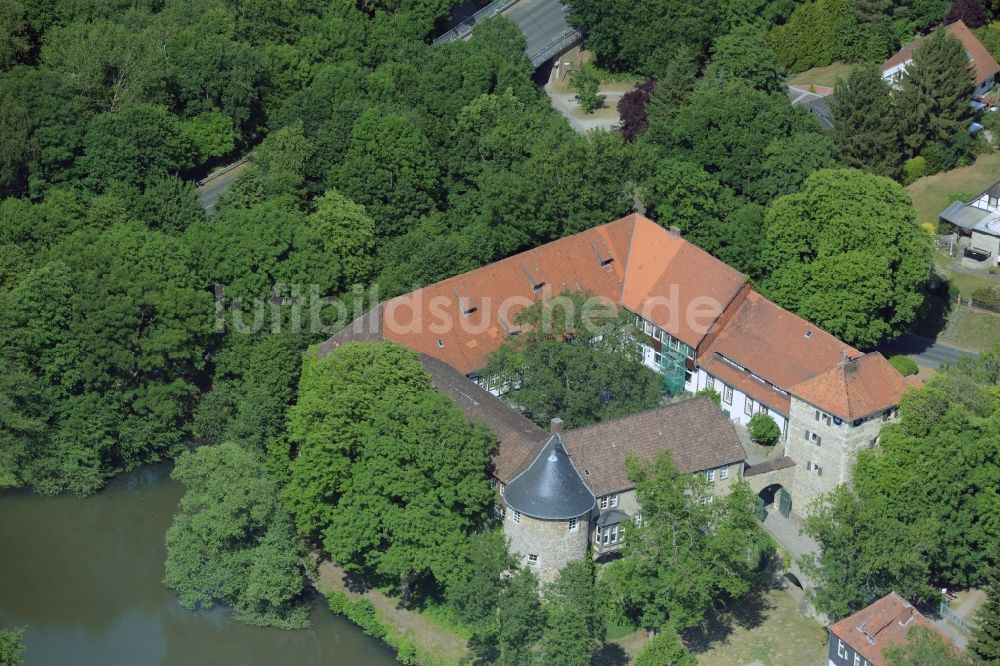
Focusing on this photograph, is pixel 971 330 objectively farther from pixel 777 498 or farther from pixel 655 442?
pixel 655 442

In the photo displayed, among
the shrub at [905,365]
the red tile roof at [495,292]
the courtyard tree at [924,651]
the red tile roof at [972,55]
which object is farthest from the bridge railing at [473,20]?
the courtyard tree at [924,651]

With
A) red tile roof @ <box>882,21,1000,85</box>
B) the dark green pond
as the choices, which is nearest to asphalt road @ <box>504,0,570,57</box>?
red tile roof @ <box>882,21,1000,85</box>

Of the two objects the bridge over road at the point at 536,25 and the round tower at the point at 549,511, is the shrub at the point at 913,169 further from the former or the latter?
the round tower at the point at 549,511

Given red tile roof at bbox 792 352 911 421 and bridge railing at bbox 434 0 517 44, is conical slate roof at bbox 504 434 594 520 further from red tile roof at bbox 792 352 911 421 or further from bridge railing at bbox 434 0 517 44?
bridge railing at bbox 434 0 517 44

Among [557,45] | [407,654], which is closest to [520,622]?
[407,654]

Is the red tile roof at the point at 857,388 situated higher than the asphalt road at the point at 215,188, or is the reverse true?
the red tile roof at the point at 857,388

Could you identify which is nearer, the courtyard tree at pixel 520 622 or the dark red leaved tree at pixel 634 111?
the courtyard tree at pixel 520 622

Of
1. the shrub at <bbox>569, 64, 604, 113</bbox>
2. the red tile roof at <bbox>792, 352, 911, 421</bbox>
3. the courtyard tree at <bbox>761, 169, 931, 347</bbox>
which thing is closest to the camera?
the red tile roof at <bbox>792, 352, 911, 421</bbox>
